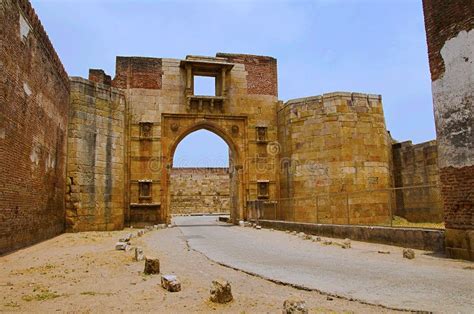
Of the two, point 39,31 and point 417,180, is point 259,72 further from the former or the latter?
point 39,31

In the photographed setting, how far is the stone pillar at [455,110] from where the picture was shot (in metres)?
7.17

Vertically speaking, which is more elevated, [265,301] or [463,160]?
[463,160]

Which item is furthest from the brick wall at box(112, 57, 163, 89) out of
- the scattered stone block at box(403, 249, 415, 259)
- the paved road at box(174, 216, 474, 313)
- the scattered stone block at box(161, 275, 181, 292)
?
the scattered stone block at box(161, 275, 181, 292)

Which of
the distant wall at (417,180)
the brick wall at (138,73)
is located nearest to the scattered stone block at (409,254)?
the distant wall at (417,180)

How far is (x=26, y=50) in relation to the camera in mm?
9500

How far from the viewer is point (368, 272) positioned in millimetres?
5953

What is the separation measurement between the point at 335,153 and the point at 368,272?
1142cm

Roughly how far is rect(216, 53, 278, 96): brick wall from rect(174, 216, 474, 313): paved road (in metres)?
11.2

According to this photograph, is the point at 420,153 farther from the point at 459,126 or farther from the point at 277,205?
the point at 459,126

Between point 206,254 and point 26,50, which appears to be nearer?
point 206,254

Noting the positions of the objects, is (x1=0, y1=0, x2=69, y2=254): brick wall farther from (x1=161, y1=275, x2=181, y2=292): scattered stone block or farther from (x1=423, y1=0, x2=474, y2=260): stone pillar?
(x1=423, y1=0, x2=474, y2=260): stone pillar

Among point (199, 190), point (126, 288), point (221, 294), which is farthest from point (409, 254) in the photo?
point (199, 190)

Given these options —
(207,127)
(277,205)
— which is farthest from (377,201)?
(207,127)

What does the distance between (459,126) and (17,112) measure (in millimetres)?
9304
